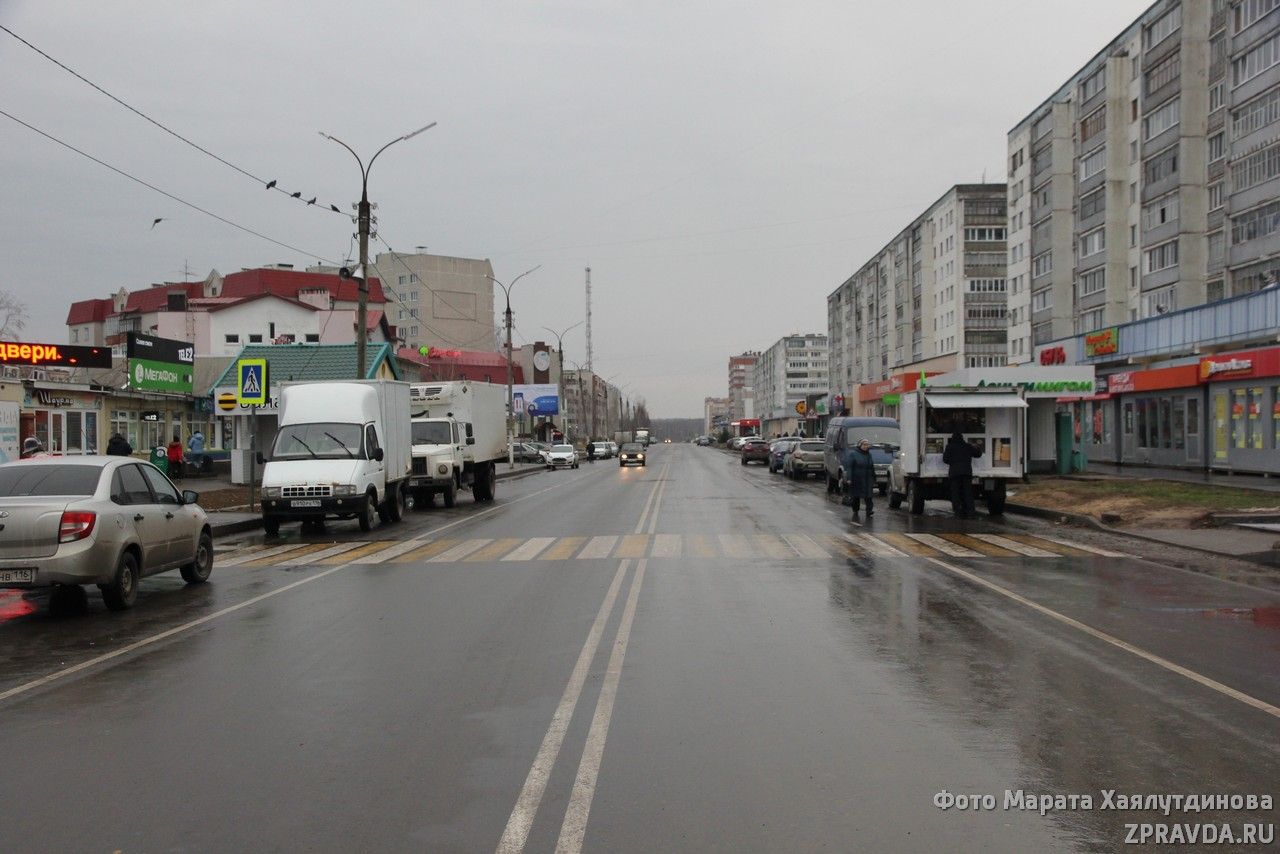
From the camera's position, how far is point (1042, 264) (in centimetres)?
7025

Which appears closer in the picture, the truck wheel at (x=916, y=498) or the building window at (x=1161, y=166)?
the truck wheel at (x=916, y=498)

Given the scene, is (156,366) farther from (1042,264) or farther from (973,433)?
(1042,264)

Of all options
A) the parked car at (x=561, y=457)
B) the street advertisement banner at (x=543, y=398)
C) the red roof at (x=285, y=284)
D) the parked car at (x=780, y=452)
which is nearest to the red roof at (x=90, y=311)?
the red roof at (x=285, y=284)

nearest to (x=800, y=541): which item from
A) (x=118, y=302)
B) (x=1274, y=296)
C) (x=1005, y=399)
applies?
(x=1005, y=399)

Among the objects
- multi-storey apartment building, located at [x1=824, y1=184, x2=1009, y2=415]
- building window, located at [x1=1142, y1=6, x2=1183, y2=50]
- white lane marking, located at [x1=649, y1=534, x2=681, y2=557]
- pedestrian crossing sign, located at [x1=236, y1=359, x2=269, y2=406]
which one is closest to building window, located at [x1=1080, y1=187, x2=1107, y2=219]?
building window, located at [x1=1142, y1=6, x2=1183, y2=50]

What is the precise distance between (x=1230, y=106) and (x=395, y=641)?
1954 inches

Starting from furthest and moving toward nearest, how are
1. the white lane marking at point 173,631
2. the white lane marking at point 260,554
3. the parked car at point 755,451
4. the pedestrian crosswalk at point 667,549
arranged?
the parked car at point 755,451
the white lane marking at point 260,554
the pedestrian crosswalk at point 667,549
the white lane marking at point 173,631

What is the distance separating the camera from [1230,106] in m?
46.7

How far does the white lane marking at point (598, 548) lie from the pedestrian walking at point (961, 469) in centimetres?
784

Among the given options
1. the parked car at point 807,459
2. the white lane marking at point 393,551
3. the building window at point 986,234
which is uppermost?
the building window at point 986,234

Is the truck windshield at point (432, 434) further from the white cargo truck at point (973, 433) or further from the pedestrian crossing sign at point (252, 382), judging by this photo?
the white cargo truck at point (973, 433)

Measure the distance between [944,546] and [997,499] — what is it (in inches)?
283

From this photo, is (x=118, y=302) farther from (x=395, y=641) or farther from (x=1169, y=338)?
(x=395, y=641)

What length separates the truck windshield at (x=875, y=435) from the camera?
30.8 m
